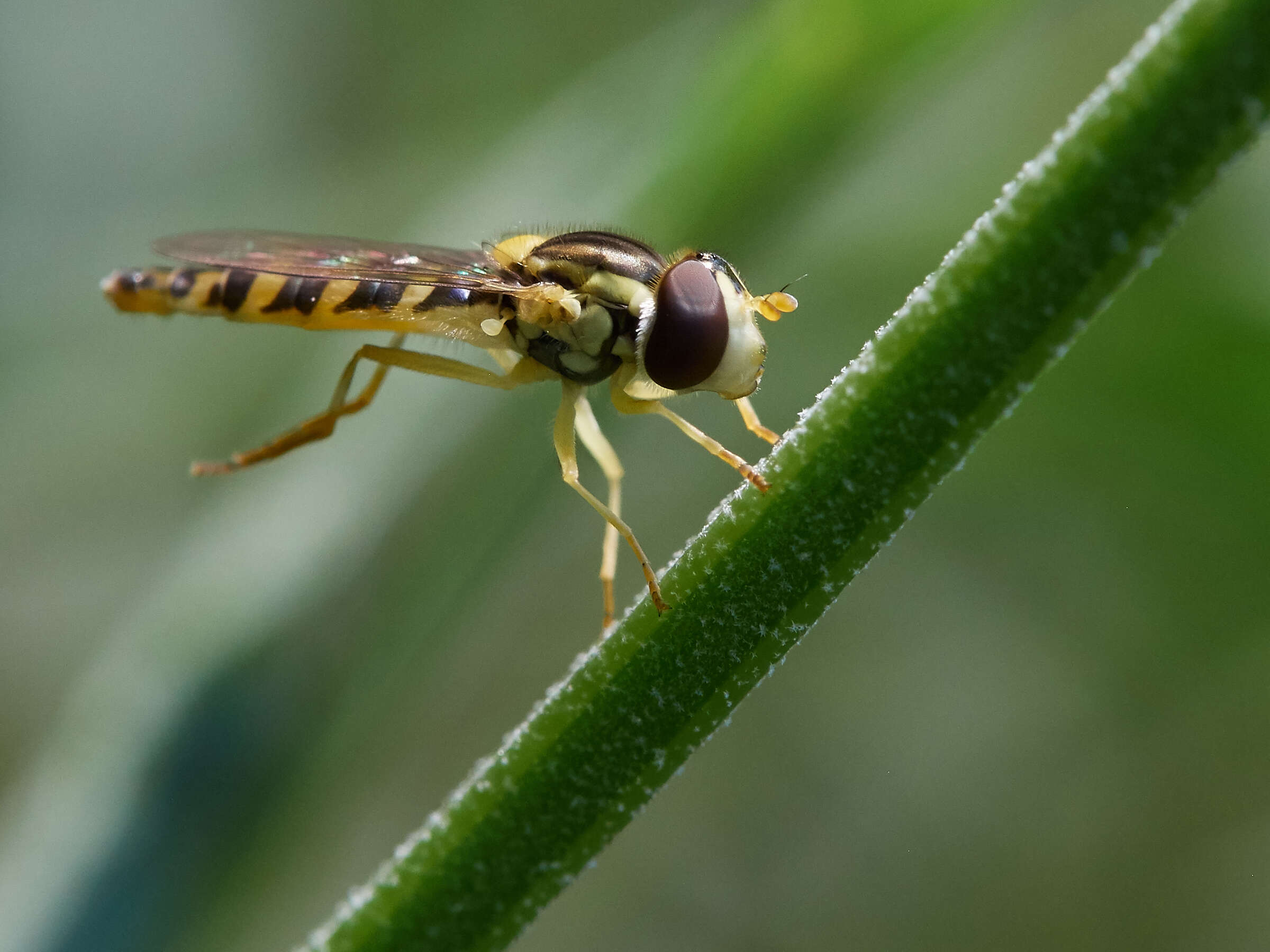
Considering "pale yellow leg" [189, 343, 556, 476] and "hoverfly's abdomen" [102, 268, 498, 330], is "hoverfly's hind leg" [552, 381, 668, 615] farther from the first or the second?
"hoverfly's abdomen" [102, 268, 498, 330]

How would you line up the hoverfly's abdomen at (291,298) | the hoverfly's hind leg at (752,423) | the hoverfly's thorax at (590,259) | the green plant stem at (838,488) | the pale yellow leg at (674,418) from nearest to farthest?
the green plant stem at (838,488)
the pale yellow leg at (674,418)
the hoverfly's hind leg at (752,423)
the hoverfly's thorax at (590,259)
the hoverfly's abdomen at (291,298)

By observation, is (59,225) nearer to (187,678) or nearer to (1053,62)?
(187,678)

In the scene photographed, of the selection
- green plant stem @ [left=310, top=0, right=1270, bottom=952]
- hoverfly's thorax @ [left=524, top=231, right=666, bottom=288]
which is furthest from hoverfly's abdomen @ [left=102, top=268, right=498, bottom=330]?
green plant stem @ [left=310, top=0, right=1270, bottom=952]

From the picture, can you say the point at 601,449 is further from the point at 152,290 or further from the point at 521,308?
the point at 152,290

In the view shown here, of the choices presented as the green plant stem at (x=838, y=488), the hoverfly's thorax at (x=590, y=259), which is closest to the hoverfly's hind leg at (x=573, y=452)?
the hoverfly's thorax at (x=590, y=259)

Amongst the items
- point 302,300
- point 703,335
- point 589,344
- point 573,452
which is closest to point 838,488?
point 703,335

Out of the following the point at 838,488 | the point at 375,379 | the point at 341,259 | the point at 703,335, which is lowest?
the point at 375,379

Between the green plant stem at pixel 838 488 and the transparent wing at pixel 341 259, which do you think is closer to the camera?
the green plant stem at pixel 838 488

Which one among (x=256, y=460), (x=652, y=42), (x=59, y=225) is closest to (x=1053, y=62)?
(x=652, y=42)

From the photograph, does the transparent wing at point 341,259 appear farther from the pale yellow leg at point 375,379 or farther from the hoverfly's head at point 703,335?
the hoverfly's head at point 703,335
